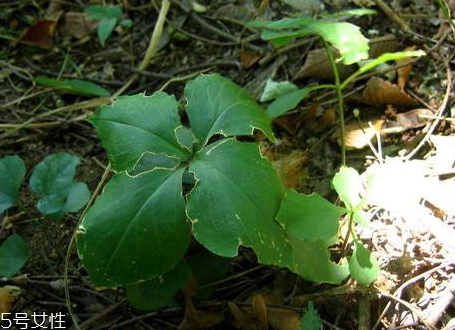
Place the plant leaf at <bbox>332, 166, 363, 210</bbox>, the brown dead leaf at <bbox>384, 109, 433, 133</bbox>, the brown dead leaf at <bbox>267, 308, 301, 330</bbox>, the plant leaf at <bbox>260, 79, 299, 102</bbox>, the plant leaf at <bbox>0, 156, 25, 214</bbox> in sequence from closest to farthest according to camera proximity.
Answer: the plant leaf at <bbox>332, 166, 363, 210</bbox>, the brown dead leaf at <bbox>267, 308, 301, 330</bbox>, the plant leaf at <bbox>0, 156, 25, 214</bbox>, the brown dead leaf at <bbox>384, 109, 433, 133</bbox>, the plant leaf at <bbox>260, 79, 299, 102</bbox>

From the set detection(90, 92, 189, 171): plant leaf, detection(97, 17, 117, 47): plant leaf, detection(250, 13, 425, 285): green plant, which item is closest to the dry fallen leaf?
detection(250, 13, 425, 285): green plant

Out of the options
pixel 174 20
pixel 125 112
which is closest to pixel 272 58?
pixel 174 20

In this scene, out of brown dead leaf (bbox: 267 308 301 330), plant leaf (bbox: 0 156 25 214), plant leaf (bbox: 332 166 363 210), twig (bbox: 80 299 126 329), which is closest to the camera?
plant leaf (bbox: 332 166 363 210)

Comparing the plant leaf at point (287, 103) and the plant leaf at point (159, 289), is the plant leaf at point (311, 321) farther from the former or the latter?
the plant leaf at point (287, 103)

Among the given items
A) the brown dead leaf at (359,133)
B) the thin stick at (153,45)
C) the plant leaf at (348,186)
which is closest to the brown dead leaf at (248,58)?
the thin stick at (153,45)

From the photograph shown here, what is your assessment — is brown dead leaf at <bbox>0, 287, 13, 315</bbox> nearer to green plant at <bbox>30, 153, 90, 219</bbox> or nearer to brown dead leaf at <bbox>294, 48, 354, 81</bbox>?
green plant at <bbox>30, 153, 90, 219</bbox>

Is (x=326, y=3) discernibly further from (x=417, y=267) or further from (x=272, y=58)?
(x=417, y=267)

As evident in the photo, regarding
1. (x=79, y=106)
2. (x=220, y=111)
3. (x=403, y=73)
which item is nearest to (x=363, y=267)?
(x=220, y=111)
